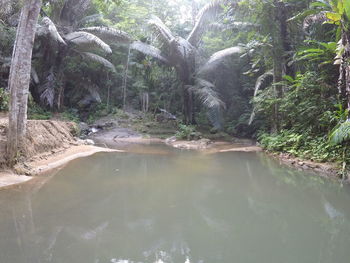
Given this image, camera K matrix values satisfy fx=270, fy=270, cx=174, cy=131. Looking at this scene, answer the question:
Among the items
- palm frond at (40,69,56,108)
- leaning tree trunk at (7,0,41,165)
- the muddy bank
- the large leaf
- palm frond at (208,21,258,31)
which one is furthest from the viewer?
palm frond at (40,69,56,108)

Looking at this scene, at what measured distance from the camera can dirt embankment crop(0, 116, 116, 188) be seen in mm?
5340

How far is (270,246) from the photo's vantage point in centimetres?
265

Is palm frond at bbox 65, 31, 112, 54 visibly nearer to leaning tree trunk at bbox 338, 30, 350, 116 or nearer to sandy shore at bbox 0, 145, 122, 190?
sandy shore at bbox 0, 145, 122, 190

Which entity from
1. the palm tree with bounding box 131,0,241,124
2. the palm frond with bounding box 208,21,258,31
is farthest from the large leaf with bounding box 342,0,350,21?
the palm tree with bounding box 131,0,241,124

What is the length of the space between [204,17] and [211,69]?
286 centimetres

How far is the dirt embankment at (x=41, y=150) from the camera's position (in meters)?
5.34

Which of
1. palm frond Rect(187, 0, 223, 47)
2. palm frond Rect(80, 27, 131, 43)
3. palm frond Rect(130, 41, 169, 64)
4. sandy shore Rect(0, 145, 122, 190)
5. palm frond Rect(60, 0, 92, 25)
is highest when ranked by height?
palm frond Rect(60, 0, 92, 25)

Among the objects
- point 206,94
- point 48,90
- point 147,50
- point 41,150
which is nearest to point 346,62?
point 41,150

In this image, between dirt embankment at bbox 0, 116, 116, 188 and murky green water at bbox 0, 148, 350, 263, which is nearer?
murky green water at bbox 0, 148, 350, 263

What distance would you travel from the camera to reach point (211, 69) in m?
15.8

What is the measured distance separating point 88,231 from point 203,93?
1232 centimetres

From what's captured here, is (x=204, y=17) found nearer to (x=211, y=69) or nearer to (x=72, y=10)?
(x=211, y=69)

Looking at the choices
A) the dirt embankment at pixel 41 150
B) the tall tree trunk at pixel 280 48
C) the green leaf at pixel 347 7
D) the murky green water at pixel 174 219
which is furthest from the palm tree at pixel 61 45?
the green leaf at pixel 347 7

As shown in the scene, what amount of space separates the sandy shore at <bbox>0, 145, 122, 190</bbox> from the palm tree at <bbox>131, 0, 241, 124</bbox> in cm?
761
